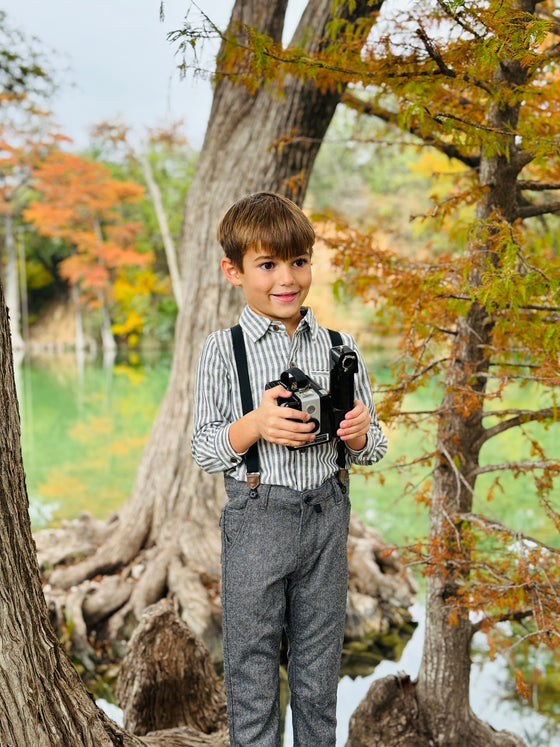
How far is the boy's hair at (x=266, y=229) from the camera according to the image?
141 cm

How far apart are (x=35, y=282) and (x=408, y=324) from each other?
63.6 feet

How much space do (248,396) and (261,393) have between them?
0.09 feet

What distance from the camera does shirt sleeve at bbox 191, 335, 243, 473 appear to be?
1425 mm

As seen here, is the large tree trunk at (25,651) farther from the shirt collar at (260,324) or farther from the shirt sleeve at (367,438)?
the shirt sleeve at (367,438)

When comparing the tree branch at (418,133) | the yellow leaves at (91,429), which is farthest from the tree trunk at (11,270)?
the tree branch at (418,133)

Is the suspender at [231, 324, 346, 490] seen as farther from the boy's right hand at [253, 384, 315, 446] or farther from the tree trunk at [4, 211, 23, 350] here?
the tree trunk at [4, 211, 23, 350]

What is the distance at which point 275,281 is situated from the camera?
4.69 ft

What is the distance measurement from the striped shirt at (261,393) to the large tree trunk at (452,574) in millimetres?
612

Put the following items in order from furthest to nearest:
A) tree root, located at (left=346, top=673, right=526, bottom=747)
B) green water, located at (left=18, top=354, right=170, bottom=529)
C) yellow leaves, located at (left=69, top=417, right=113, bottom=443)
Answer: yellow leaves, located at (left=69, top=417, right=113, bottom=443) < green water, located at (left=18, top=354, right=170, bottom=529) < tree root, located at (left=346, top=673, right=526, bottom=747)

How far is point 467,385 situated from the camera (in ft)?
6.42

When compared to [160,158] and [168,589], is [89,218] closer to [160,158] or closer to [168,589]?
[160,158]

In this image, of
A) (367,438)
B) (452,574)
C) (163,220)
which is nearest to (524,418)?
(452,574)

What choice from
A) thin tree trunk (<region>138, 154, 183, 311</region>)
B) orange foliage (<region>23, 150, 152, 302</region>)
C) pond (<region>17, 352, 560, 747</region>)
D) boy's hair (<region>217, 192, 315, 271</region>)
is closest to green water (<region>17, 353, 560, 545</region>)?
pond (<region>17, 352, 560, 747</region>)

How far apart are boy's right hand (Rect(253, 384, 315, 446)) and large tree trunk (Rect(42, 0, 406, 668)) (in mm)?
2211
